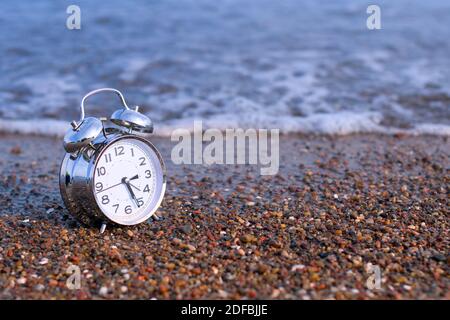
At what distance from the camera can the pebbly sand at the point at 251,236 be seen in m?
3.39

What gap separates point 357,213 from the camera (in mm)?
4359

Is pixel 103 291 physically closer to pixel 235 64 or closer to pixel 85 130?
pixel 85 130

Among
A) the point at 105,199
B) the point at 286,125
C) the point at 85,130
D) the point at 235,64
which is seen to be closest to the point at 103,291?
the point at 105,199

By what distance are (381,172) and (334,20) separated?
298 inches

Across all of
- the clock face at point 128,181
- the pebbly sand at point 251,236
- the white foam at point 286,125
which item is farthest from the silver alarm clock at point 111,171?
the white foam at point 286,125

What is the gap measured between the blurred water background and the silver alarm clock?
2.69m

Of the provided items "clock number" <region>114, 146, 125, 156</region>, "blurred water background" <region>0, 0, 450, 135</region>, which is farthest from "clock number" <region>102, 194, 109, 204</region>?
"blurred water background" <region>0, 0, 450, 135</region>

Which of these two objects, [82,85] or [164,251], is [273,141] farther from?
[82,85]

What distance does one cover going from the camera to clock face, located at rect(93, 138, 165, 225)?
12.7 feet

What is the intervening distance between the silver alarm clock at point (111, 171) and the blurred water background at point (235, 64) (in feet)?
8.84

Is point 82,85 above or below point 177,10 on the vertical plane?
below

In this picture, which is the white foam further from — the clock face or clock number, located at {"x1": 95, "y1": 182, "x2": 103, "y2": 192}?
clock number, located at {"x1": 95, "y1": 182, "x2": 103, "y2": 192}

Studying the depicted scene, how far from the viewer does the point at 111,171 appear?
3918mm
